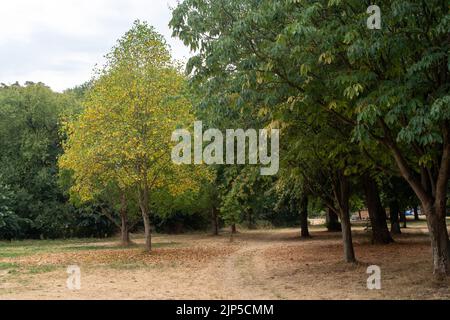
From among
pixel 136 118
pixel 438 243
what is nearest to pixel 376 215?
pixel 136 118

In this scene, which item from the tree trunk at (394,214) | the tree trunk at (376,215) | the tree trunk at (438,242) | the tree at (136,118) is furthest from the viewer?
the tree trunk at (394,214)

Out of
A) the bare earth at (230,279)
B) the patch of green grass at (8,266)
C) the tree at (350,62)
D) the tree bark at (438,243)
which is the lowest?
the patch of green grass at (8,266)

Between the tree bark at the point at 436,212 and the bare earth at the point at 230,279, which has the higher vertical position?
the tree bark at the point at 436,212

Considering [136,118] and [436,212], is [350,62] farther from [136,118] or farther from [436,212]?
[136,118]

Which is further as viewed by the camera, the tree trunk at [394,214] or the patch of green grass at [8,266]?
the tree trunk at [394,214]

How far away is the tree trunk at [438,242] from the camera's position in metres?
11.5

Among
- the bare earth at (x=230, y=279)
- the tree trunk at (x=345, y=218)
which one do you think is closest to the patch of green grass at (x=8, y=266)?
the bare earth at (x=230, y=279)

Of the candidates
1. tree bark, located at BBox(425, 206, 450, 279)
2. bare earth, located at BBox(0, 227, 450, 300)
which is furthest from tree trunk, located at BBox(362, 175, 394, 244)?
tree bark, located at BBox(425, 206, 450, 279)

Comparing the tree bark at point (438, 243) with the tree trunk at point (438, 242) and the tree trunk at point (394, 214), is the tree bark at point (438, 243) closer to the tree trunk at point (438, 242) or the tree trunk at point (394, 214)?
the tree trunk at point (438, 242)

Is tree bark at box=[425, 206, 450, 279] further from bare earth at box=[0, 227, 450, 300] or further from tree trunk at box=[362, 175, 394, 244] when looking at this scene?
tree trunk at box=[362, 175, 394, 244]

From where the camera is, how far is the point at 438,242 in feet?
38.1

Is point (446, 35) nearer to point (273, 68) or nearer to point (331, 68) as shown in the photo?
point (331, 68)

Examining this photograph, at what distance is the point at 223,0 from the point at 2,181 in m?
34.9

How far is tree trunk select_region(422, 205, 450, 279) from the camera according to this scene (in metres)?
11.5
